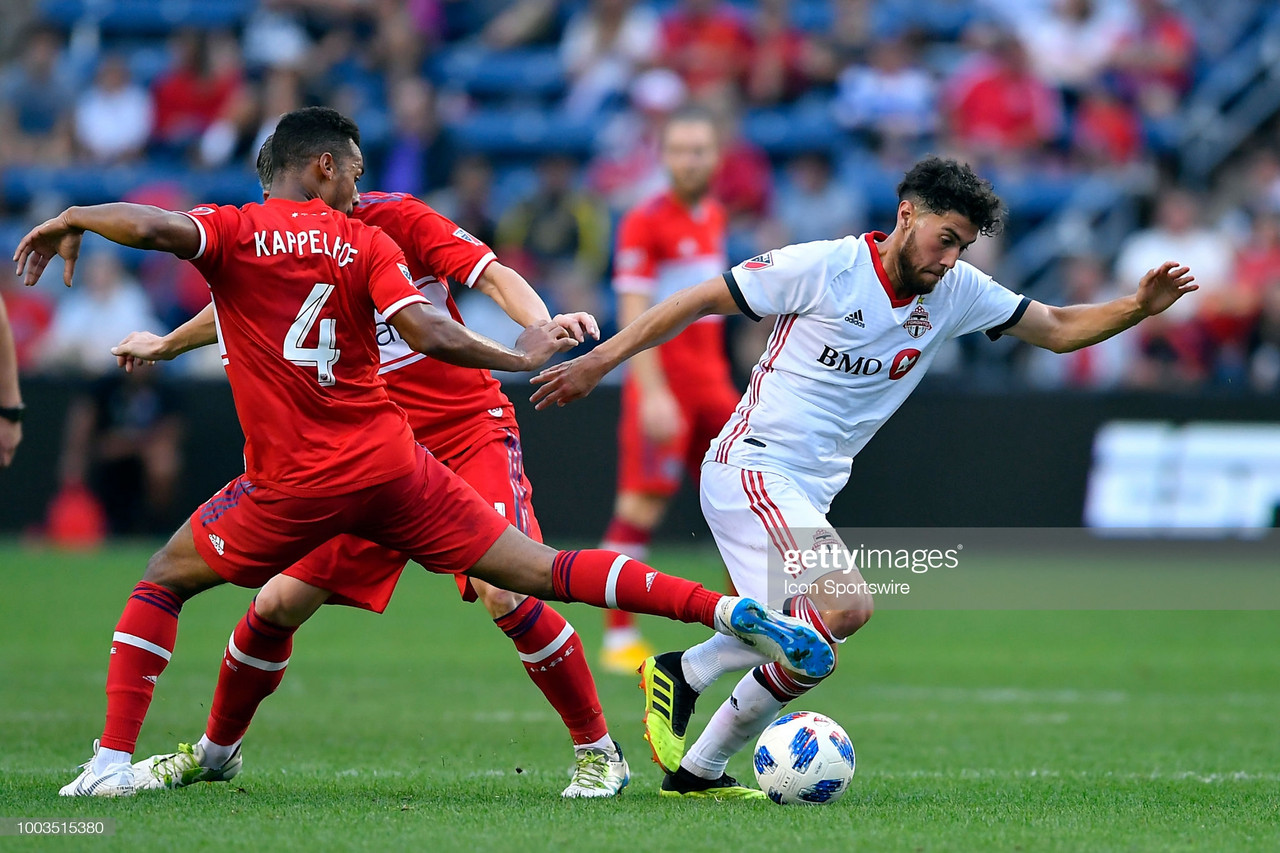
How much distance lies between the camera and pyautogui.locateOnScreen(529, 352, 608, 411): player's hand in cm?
564

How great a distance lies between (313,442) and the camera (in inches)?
211

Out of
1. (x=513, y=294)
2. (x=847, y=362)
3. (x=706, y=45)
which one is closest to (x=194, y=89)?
(x=706, y=45)

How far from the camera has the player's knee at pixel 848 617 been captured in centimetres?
552

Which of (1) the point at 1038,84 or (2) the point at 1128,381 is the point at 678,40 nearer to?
Answer: (1) the point at 1038,84

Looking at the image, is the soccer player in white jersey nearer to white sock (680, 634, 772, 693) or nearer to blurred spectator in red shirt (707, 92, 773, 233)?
white sock (680, 634, 772, 693)

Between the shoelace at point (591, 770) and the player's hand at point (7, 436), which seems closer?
the shoelace at point (591, 770)

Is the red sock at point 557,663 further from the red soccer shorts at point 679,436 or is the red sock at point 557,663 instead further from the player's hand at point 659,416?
the red soccer shorts at point 679,436

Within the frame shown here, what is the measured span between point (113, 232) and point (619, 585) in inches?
79.2

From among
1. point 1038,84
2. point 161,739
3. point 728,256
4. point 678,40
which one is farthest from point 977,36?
point 161,739

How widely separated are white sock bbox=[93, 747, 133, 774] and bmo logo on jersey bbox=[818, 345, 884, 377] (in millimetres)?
2838

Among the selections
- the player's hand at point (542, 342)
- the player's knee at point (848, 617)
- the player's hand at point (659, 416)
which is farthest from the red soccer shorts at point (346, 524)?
the player's hand at point (659, 416)

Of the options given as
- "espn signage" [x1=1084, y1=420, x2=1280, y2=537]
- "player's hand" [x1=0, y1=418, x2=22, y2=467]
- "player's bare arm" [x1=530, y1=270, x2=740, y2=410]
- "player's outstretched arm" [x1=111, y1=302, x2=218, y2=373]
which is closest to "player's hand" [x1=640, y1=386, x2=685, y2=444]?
"player's bare arm" [x1=530, y1=270, x2=740, y2=410]

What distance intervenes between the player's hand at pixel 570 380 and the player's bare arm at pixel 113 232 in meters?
1.29

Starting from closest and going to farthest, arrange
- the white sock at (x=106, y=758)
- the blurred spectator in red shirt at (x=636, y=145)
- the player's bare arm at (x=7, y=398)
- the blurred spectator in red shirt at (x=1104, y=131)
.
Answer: the white sock at (x=106, y=758) → the player's bare arm at (x=7, y=398) → the blurred spectator in red shirt at (x=636, y=145) → the blurred spectator in red shirt at (x=1104, y=131)
